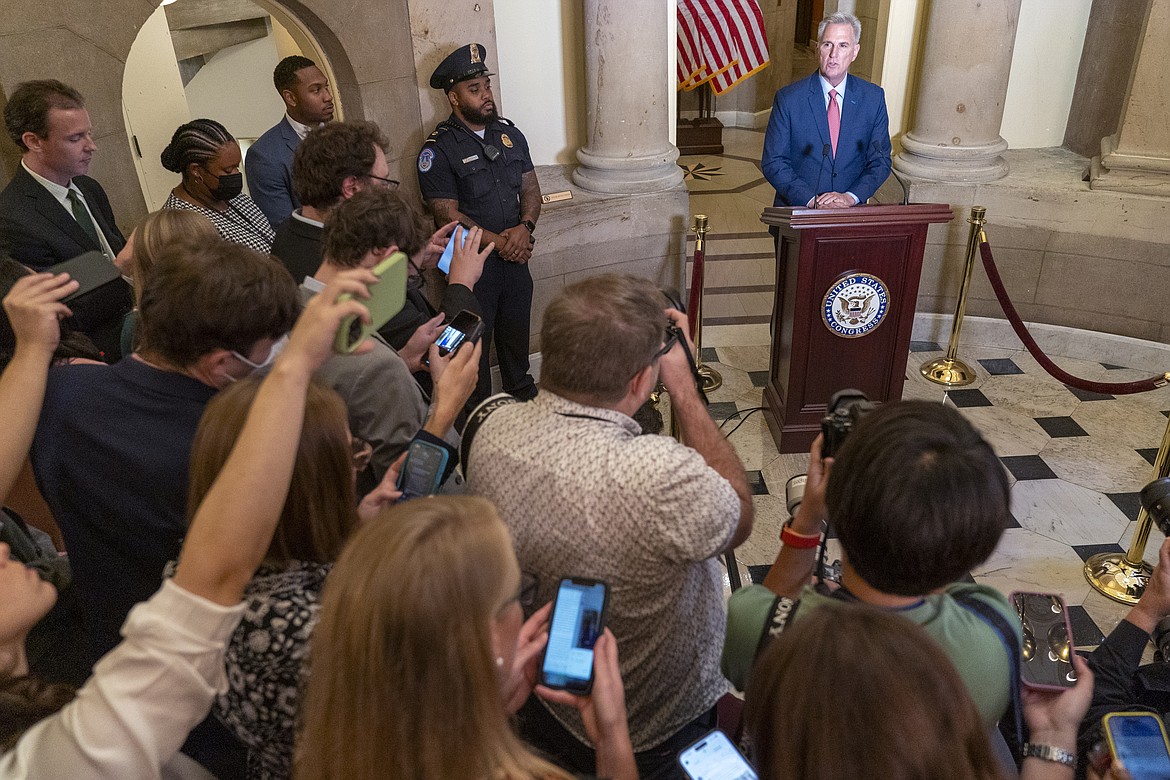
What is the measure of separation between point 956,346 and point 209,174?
4283mm

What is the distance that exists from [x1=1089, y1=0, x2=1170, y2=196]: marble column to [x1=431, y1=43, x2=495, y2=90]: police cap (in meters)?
3.77

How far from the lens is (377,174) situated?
120 inches

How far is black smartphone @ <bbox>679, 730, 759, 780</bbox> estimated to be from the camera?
1.29 m

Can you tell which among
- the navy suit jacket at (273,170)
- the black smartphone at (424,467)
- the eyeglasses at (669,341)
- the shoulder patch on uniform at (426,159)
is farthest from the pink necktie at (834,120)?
the black smartphone at (424,467)

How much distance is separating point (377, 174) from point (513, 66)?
8.49ft

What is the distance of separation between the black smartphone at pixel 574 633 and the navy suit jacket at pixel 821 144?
11.6ft

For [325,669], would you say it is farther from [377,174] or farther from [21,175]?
[21,175]

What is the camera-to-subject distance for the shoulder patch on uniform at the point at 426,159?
4.43m

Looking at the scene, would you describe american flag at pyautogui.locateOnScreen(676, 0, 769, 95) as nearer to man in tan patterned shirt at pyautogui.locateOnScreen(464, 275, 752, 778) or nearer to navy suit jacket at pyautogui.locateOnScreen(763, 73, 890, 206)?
navy suit jacket at pyautogui.locateOnScreen(763, 73, 890, 206)

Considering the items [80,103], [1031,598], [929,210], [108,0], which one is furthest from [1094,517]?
[108,0]

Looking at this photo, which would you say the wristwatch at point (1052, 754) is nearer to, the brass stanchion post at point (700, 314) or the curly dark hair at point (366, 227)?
the curly dark hair at point (366, 227)

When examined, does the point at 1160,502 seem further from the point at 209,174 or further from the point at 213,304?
the point at 209,174

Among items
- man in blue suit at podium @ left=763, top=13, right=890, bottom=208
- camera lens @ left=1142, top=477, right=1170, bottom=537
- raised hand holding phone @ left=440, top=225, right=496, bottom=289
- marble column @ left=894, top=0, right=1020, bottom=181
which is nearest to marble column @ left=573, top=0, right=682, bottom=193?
man in blue suit at podium @ left=763, top=13, right=890, bottom=208

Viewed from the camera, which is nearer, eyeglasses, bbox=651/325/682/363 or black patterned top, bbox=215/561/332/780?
black patterned top, bbox=215/561/332/780
